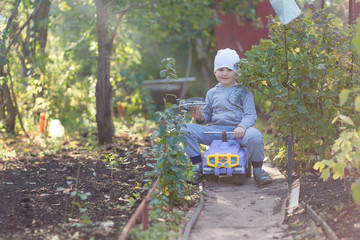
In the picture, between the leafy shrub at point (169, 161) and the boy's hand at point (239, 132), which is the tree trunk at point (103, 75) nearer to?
the boy's hand at point (239, 132)

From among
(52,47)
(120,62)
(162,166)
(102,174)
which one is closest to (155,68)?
(52,47)

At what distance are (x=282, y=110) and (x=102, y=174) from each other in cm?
230

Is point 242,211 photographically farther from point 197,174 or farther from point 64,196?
point 64,196

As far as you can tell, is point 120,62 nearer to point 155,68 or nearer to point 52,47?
point 52,47

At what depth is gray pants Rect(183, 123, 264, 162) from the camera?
678 centimetres

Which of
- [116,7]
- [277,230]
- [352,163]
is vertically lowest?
[277,230]

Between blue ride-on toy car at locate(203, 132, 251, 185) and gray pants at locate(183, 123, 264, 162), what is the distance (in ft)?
0.31

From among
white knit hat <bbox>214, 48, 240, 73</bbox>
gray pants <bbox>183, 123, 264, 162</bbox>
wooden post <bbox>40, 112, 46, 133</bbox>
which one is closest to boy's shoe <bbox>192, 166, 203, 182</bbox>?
gray pants <bbox>183, 123, 264, 162</bbox>

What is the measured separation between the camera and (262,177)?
22.0 ft

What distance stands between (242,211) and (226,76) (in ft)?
6.85

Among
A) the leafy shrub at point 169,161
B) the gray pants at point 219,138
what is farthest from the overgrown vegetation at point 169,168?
the gray pants at point 219,138

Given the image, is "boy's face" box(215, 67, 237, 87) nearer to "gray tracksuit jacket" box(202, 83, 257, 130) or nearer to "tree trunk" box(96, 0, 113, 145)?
"gray tracksuit jacket" box(202, 83, 257, 130)

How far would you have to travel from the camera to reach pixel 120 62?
1240 centimetres

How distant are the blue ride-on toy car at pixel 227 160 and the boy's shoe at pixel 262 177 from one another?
0.50 ft
